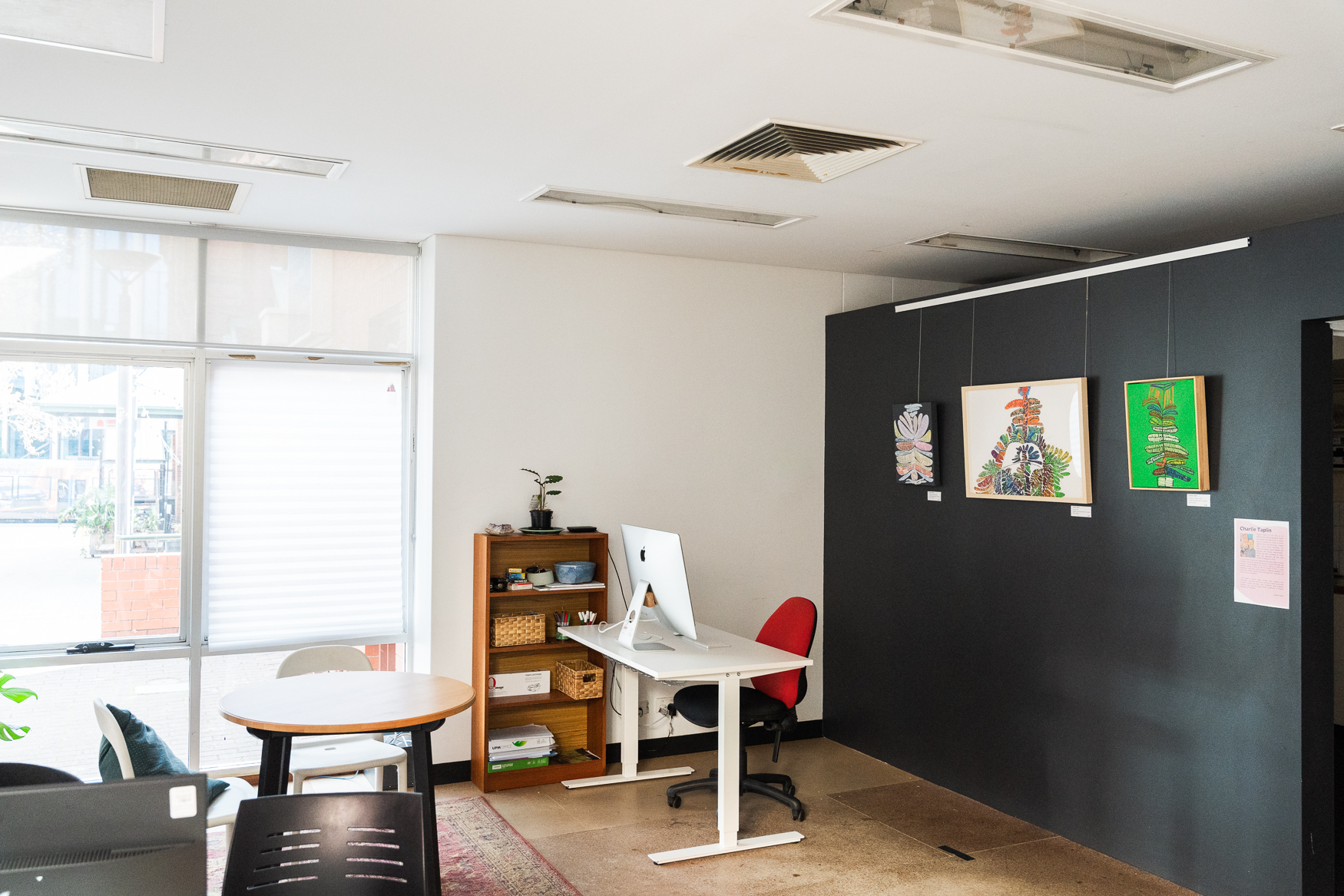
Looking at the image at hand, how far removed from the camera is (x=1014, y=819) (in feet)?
15.5

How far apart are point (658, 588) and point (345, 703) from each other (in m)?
1.67

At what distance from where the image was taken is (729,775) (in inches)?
171

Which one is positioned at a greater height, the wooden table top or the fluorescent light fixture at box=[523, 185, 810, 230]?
the fluorescent light fixture at box=[523, 185, 810, 230]

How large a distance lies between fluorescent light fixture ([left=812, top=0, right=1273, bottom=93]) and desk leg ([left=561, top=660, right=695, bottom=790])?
11.8ft

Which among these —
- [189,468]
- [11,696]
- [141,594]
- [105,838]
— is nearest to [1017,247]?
[189,468]

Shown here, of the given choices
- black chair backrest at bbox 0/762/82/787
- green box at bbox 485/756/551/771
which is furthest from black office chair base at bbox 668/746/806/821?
black chair backrest at bbox 0/762/82/787

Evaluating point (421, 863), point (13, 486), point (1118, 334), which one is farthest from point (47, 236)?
point (1118, 334)

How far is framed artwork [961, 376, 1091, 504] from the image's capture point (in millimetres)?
4398

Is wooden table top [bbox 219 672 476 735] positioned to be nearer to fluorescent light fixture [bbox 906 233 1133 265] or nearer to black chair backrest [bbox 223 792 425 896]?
black chair backrest [bbox 223 792 425 896]

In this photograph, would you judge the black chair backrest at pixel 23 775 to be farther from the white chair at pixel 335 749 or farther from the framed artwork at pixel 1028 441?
the framed artwork at pixel 1028 441

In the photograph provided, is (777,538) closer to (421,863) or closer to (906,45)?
(906,45)

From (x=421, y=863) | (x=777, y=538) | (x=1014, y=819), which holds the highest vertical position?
Answer: (x=777, y=538)

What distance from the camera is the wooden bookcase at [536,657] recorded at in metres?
5.06

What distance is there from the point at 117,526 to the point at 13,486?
1.59 feet
